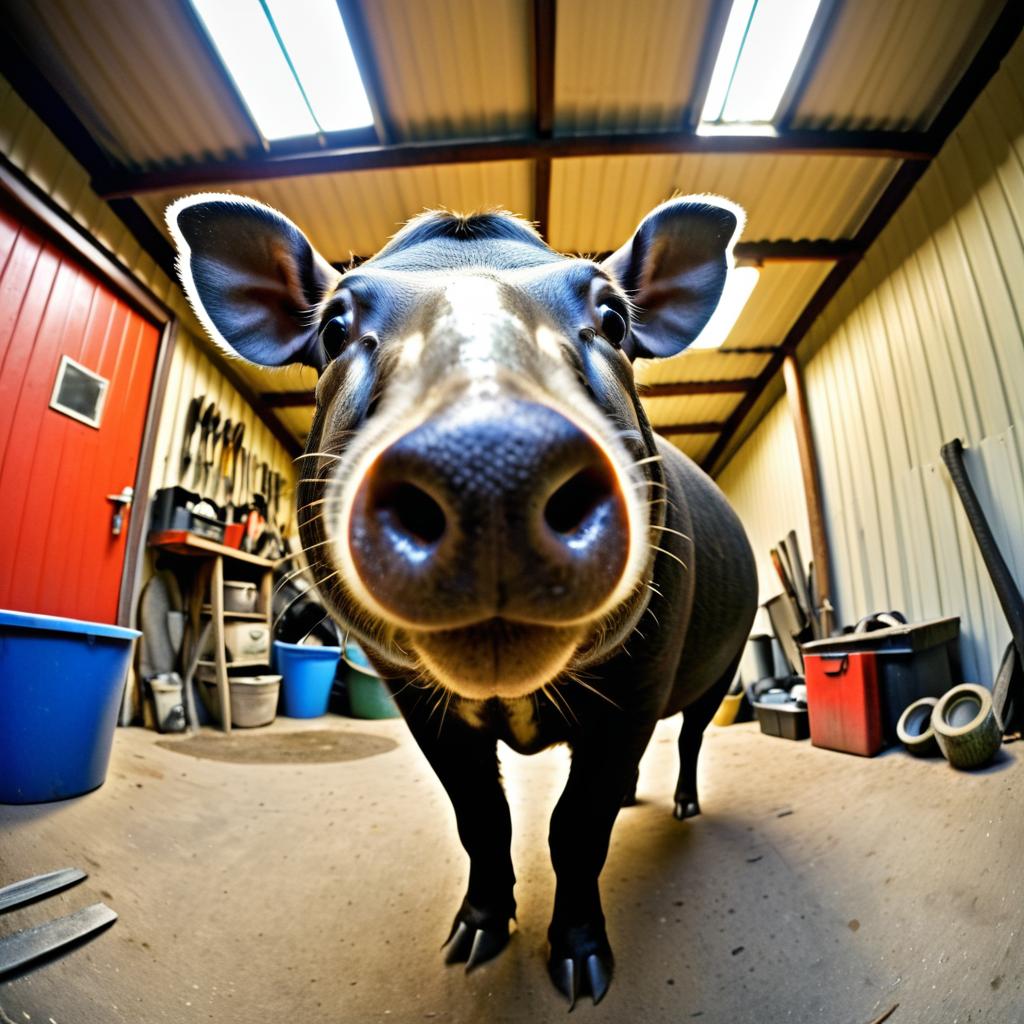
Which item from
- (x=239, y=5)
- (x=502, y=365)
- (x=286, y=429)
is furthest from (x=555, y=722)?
(x=286, y=429)

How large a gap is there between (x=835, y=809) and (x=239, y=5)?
5.49 m

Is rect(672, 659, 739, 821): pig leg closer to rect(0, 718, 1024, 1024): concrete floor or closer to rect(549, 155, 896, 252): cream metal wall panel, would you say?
rect(0, 718, 1024, 1024): concrete floor

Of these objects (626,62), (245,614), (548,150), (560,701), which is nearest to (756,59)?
(626,62)

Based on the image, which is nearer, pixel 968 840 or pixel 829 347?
pixel 968 840

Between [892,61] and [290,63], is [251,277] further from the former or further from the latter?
[892,61]

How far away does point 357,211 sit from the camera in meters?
4.90

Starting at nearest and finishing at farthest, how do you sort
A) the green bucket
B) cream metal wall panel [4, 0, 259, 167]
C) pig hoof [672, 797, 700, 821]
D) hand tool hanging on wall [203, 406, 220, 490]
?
pig hoof [672, 797, 700, 821], cream metal wall panel [4, 0, 259, 167], hand tool hanging on wall [203, 406, 220, 490], the green bucket

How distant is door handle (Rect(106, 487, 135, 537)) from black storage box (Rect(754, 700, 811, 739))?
5.71 meters

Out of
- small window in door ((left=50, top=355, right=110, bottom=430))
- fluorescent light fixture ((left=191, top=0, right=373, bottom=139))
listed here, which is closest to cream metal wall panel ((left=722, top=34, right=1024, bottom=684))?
fluorescent light fixture ((left=191, top=0, right=373, bottom=139))

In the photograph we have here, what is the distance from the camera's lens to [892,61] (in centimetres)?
387

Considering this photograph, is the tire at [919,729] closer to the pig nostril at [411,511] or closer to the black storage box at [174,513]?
the pig nostril at [411,511]

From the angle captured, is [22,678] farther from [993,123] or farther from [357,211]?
[993,123]

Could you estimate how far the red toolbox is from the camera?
138 inches

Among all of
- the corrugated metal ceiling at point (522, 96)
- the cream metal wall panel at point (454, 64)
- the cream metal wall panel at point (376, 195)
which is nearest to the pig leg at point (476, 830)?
the corrugated metal ceiling at point (522, 96)
